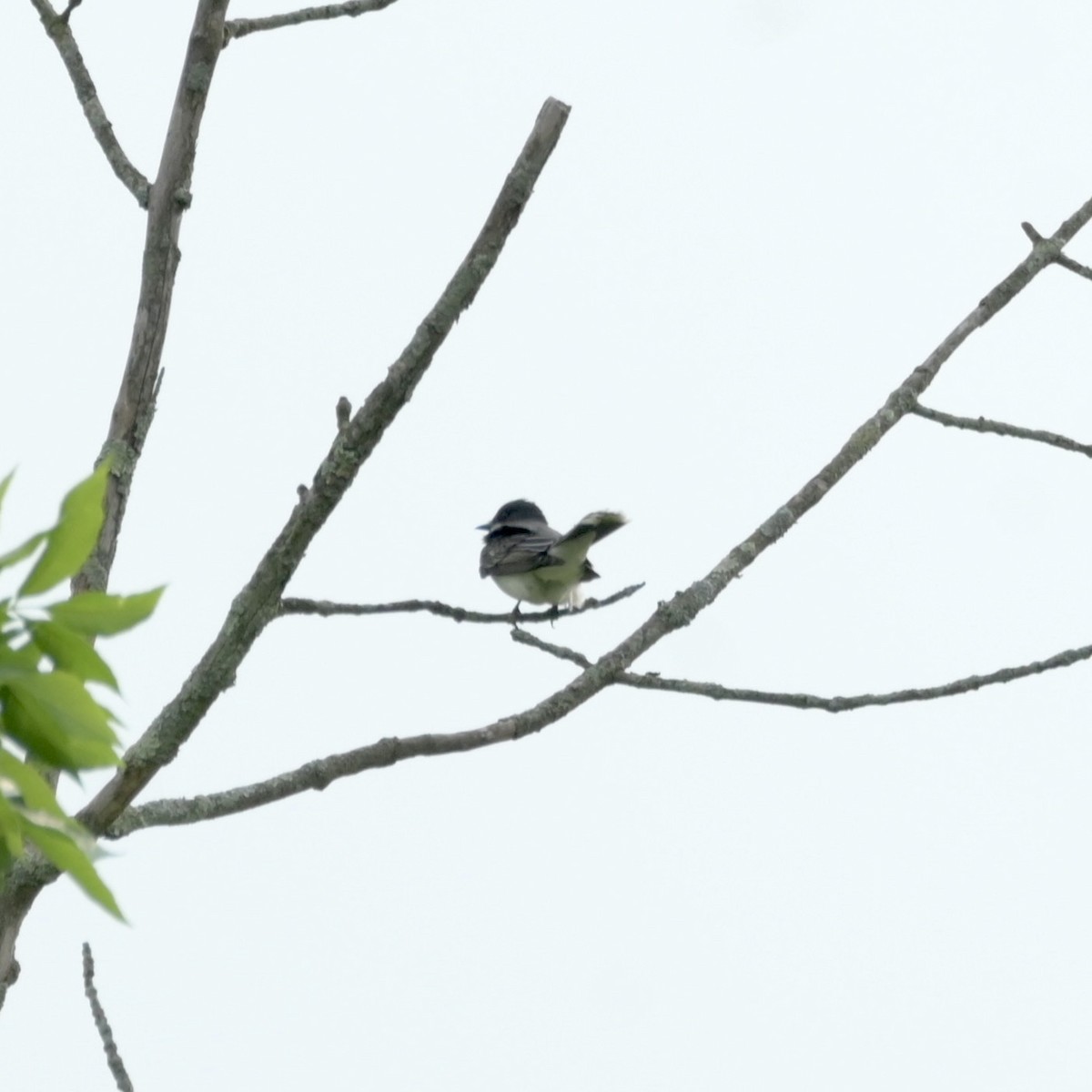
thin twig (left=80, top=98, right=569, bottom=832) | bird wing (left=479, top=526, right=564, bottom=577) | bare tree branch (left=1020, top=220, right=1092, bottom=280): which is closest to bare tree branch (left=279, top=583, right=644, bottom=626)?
thin twig (left=80, top=98, right=569, bottom=832)

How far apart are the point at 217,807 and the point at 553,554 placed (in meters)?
7.13

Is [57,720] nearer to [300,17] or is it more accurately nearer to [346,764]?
[346,764]

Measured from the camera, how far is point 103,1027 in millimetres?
3600

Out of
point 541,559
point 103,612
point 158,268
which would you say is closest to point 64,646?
point 103,612

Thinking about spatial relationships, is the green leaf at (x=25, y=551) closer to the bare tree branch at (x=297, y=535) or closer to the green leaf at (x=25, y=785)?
the green leaf at (x=25, y=785)

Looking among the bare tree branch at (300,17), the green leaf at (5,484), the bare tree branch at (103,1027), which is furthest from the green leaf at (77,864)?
the bare tree branch at (300,17)

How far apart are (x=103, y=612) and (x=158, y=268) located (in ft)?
8.19

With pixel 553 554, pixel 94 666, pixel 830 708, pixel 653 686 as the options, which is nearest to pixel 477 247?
pixel 653 686

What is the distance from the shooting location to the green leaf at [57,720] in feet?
4.91

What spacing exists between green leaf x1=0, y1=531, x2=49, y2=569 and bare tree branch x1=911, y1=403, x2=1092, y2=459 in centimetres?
268

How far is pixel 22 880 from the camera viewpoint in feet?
10.1

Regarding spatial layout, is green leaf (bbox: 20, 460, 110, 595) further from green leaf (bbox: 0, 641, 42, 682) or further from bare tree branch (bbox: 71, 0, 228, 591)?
bare tree branch (bbox: 71, 0, 228, 591)

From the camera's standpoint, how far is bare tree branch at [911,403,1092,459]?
12.9 feet

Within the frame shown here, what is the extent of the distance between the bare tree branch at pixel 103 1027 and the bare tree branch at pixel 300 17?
2011 millimetres
